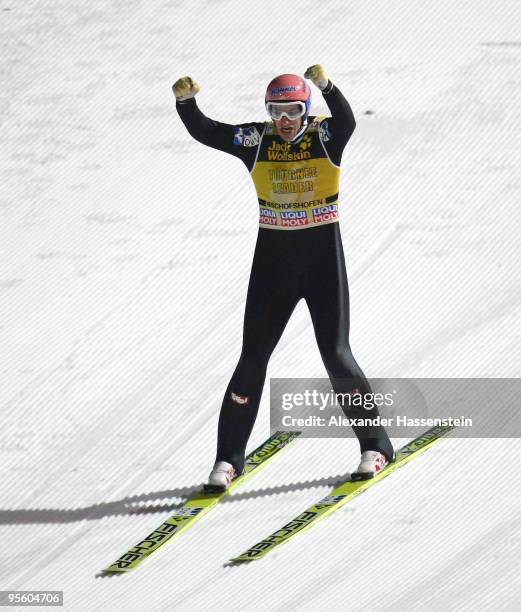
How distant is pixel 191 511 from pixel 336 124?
2.34m

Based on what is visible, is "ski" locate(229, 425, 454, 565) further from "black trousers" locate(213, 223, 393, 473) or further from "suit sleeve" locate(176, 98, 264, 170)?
"suit sleeve" locate(176, 98, 264, 170)

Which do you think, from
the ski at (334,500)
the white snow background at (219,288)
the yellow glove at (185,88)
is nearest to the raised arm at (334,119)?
the yellow glove at (185,88)

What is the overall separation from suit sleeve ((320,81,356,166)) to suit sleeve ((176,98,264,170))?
0.40 m

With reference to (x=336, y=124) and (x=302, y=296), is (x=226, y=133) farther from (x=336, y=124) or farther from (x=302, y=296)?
(x=302, y=296)

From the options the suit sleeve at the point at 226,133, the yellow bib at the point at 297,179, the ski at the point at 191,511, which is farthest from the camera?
the suit sleeve at the point at 226,133

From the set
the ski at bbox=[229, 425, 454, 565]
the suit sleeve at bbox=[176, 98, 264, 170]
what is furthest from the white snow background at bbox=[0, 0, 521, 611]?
the suit sleeve at bbox=[176, 98, 264, 170]

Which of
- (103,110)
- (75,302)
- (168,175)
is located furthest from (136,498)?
(103,110)

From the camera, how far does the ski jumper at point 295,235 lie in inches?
356

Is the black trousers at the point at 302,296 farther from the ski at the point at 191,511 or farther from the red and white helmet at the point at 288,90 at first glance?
the red and white helmet at the point at 288,90

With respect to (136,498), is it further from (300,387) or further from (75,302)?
(75,302)

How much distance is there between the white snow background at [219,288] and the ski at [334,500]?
63mm

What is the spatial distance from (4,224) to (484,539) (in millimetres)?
5878

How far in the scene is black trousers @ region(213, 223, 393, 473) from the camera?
361 inches

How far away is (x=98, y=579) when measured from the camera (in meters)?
8.70
